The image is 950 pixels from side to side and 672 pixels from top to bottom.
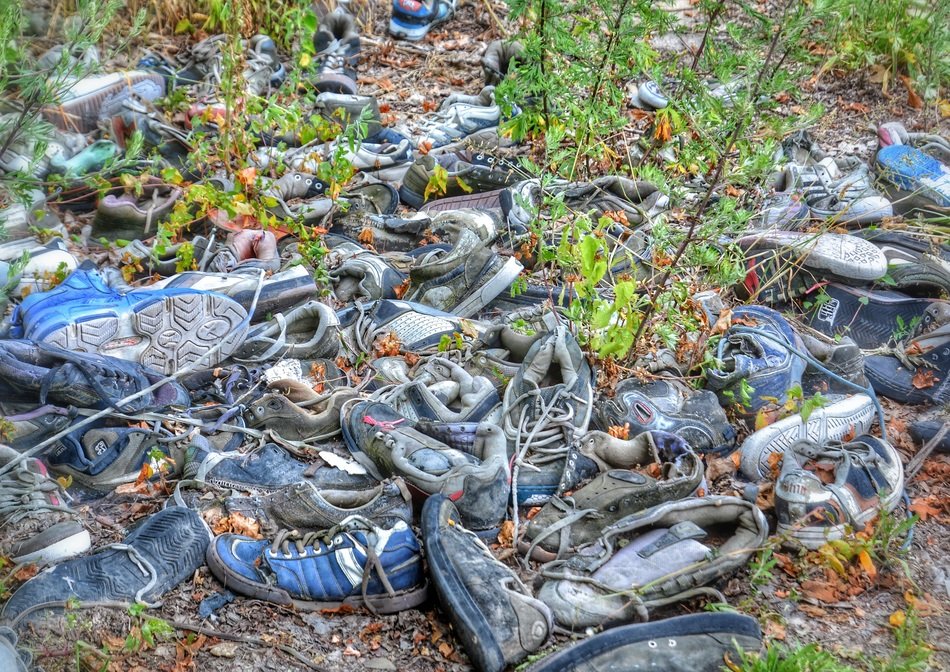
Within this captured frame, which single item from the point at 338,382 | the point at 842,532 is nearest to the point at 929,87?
the point at 842,532

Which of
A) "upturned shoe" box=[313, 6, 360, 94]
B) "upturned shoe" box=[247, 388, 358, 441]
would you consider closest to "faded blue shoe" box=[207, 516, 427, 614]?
"upturned shoe" box=[247, 388, 358, 441]

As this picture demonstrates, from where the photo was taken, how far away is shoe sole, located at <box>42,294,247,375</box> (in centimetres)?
343

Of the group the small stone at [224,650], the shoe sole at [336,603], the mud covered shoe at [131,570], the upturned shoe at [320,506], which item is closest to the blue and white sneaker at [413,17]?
the upturned shoe at [320,506]

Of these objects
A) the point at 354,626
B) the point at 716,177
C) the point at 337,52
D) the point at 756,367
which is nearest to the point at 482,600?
the point at 354,626

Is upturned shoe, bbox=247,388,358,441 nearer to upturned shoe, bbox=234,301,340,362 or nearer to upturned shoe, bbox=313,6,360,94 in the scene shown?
upturned shoe, bbox=234,301,340,362

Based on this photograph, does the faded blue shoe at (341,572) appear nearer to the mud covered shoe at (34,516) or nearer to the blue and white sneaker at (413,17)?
the mud covered shoe at (34,516)

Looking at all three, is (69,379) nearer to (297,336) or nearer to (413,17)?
(297,336)

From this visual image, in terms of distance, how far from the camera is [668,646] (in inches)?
89.7

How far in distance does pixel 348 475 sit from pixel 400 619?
0.64 metres

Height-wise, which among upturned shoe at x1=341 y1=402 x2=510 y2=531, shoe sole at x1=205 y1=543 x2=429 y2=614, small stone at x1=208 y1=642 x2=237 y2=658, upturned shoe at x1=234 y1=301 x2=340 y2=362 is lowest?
upturned shoe at x1=234 y1=301 x2=340 y2=362

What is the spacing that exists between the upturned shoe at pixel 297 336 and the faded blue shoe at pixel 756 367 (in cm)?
159

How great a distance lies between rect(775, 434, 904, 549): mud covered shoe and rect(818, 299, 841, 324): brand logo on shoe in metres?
1.07

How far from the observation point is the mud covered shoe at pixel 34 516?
2557mm

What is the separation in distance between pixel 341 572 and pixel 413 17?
205 inches
